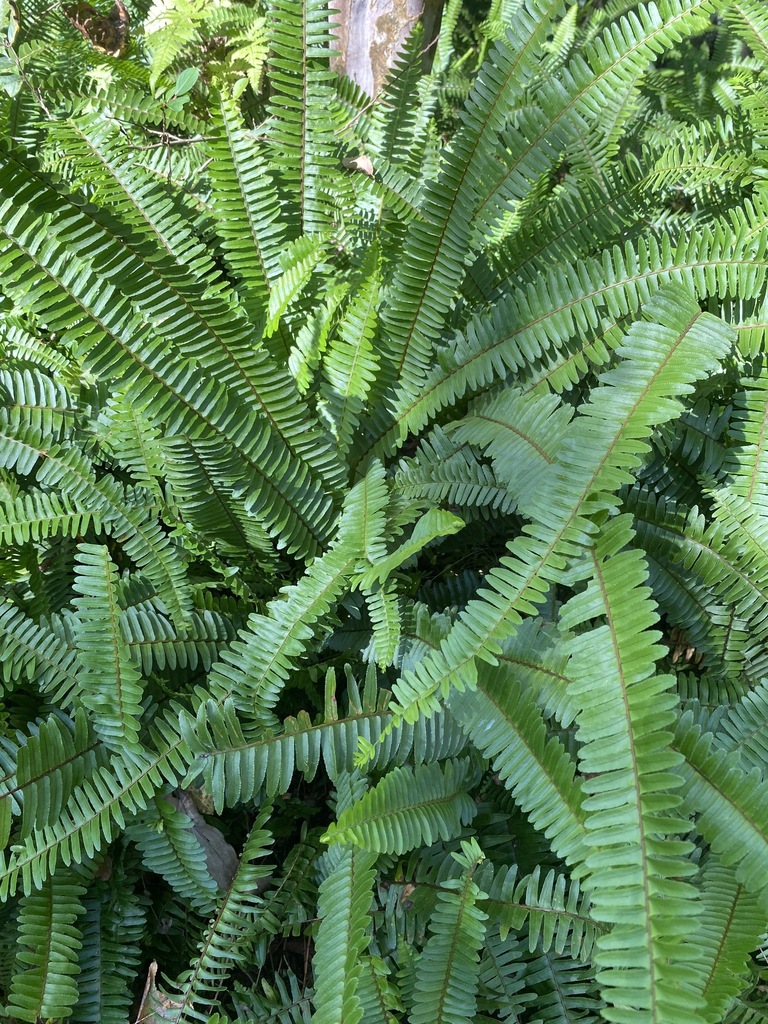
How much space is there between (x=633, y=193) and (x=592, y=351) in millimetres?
601

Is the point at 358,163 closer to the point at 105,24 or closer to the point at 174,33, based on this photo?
the point at 174,33

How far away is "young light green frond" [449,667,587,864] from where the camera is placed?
1.10 meters

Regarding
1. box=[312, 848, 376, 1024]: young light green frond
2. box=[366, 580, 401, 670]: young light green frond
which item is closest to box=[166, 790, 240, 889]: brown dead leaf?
box=[312, 848, 376, 1024]: young light green frond

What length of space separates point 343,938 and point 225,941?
29cm

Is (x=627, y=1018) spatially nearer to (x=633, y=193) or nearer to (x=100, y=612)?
(x=100, y=612)

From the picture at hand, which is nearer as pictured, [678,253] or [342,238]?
[678,253]

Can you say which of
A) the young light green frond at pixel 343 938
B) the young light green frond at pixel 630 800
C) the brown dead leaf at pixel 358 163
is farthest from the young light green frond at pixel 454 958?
the brown dead leaf at pixel 358 163

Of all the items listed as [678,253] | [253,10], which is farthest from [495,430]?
[253,10]

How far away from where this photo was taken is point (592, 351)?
4.98ft

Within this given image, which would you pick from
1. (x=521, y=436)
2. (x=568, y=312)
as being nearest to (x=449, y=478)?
(x=521, y=436)

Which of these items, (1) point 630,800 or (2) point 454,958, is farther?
(2) point 454,958

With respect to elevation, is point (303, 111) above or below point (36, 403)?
above

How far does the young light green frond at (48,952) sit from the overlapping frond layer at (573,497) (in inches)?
29.1

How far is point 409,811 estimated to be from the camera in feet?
4.00
